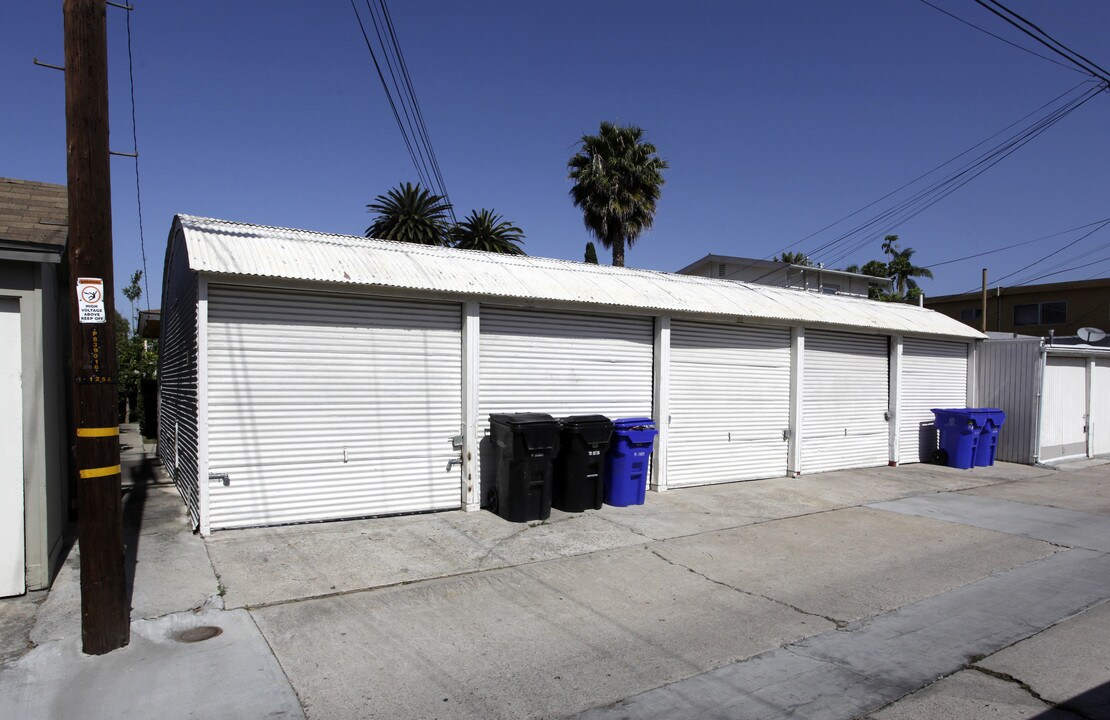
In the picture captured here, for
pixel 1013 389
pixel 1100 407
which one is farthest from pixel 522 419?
pixel 1100 407

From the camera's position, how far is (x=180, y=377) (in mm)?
9766

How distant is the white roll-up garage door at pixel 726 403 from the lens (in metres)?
11.0

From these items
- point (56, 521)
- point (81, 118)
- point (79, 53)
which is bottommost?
point (56, 521)

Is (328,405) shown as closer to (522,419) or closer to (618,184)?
(522,419)

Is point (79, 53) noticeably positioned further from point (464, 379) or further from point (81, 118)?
point (464, 379)

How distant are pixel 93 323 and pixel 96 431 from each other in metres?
0.74

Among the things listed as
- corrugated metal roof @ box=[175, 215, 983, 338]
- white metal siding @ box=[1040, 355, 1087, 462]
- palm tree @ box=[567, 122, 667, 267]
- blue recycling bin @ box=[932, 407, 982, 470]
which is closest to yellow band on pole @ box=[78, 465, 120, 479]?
corrugated metal roof @ box=[175, 215, 983, 338]

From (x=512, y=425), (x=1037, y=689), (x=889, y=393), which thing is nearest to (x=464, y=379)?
(x=512, y=425)

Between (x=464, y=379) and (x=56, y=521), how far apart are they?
15.0 feet

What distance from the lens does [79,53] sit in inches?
175

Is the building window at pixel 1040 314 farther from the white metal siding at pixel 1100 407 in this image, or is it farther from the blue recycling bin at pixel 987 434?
the blue recycling bin at pixel 987 434

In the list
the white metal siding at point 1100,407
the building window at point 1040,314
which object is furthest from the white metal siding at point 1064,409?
the building window at point 1040,314

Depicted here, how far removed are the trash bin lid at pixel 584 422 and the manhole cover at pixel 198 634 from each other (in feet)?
16.0

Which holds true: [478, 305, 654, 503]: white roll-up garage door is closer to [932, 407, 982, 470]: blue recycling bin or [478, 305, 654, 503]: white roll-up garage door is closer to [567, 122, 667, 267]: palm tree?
[932, 407, 982, 470]: blue recycling bin
